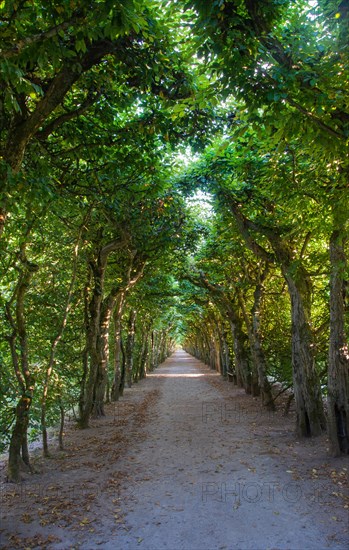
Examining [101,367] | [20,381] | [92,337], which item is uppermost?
[92,337]

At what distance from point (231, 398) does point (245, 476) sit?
451 inches

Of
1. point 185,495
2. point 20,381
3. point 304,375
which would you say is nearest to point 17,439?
point 20,381

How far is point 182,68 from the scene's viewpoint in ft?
20.1

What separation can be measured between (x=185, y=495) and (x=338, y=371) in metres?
3.72

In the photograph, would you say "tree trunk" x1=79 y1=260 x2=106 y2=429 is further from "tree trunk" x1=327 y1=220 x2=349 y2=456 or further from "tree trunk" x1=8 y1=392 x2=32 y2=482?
"tree trunk" x1=327 y1=220 x2=349 y2=456

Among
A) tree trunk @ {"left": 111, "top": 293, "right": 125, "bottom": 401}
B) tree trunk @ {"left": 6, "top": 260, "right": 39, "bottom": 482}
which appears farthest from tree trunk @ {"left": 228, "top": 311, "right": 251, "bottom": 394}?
tree trunk @ {"left": 6, "top": 260, "right": 39, "bottom": 482}

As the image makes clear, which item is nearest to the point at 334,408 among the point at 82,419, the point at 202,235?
the point at 82,419

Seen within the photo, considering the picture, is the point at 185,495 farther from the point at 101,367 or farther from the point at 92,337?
the point at 101,367

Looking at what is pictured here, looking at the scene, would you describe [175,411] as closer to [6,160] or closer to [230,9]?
[6,160]

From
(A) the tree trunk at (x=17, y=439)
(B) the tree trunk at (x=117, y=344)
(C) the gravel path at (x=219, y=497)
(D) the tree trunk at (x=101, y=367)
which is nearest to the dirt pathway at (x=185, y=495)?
(C) the gravel path at (x=219, y=497)

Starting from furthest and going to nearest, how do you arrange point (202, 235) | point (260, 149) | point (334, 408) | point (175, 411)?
point (202, 235)
point (175, 411)
point (260, 149)
point (334, 408)

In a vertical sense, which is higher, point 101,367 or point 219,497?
point 101,367

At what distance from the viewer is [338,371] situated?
775cm

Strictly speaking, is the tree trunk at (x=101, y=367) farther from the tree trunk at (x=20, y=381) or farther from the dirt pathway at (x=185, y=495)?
the tree trunk at (x=20, y=381)
